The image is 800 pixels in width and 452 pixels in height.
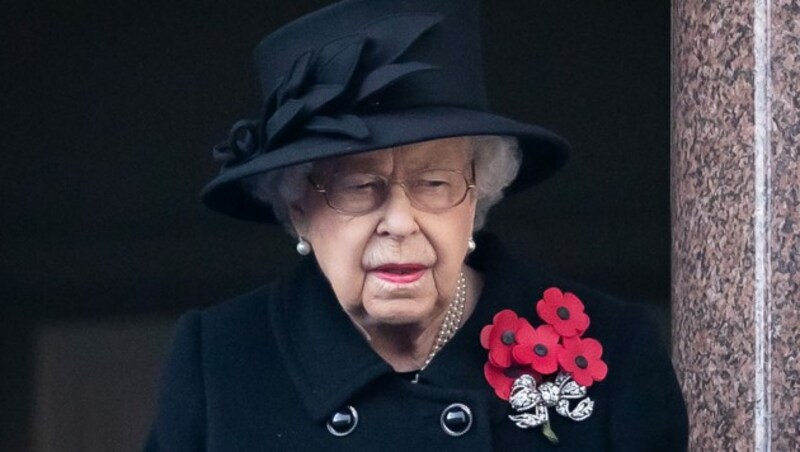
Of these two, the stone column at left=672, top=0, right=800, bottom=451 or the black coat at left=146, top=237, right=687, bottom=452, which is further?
the stone column at left=672, top=0, right=800, bottom=451

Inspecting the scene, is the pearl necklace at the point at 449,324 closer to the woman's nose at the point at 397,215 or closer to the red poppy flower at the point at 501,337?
the red poppy flower at the point at 501,337

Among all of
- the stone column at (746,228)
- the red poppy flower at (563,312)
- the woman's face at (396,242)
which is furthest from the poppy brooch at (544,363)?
the stone column at (746,228)

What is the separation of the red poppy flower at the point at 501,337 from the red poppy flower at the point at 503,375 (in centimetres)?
1

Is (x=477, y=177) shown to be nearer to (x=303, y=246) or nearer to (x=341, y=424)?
(x=303, y=246)

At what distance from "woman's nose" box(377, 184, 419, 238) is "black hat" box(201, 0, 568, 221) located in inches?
4.4

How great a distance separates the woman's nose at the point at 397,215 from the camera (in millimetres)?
3215

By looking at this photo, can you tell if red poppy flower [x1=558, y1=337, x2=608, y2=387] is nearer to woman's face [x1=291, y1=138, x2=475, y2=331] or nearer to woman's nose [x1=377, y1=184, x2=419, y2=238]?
woman's face [x1=291, y1=138, x2=475, y2=331]

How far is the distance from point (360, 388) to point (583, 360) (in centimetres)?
38

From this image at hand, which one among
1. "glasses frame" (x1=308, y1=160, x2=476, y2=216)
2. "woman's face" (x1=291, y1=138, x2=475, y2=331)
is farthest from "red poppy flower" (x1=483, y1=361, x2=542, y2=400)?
"glasses frame" (x1=308, y1=160, x2=476, y2=216)

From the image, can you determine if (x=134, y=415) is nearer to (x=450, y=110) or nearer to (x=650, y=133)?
(x=650, y=133)

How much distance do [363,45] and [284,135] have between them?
0.19 m

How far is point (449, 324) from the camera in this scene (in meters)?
3.50

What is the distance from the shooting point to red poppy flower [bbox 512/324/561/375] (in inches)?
136

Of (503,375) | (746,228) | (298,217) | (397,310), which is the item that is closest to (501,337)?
(503,375)
